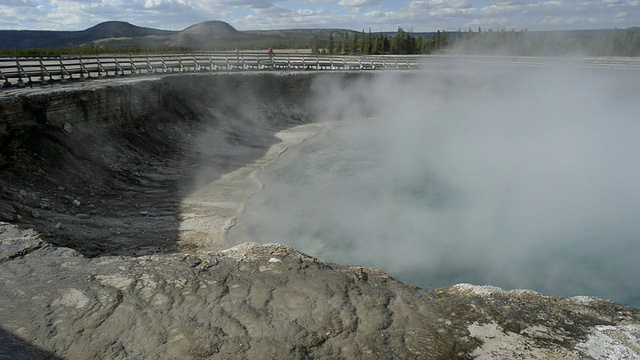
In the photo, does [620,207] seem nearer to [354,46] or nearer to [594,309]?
[594,309]

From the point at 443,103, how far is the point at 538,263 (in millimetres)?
23823

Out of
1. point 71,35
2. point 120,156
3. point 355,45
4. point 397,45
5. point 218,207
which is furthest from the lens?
point 71,35

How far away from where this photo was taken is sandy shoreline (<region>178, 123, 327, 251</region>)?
13180 millimetres

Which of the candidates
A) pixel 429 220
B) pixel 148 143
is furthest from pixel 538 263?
pixel 148 143

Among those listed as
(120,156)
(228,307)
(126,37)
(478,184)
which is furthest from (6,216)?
(126,37)

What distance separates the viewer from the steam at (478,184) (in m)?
12.0

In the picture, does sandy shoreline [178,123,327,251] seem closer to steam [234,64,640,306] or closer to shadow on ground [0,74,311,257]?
shadow on ground [0,74,311,257]

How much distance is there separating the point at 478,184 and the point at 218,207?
9.54 metres

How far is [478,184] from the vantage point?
18.1 m

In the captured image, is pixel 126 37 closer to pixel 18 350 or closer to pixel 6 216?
pixel 6 216

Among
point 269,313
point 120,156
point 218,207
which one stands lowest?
point 218,207

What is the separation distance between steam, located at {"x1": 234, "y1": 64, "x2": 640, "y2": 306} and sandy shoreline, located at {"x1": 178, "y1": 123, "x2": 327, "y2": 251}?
2.01 ft

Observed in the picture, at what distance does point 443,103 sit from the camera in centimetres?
3422

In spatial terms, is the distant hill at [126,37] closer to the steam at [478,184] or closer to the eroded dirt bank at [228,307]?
the steam at [478,184]
